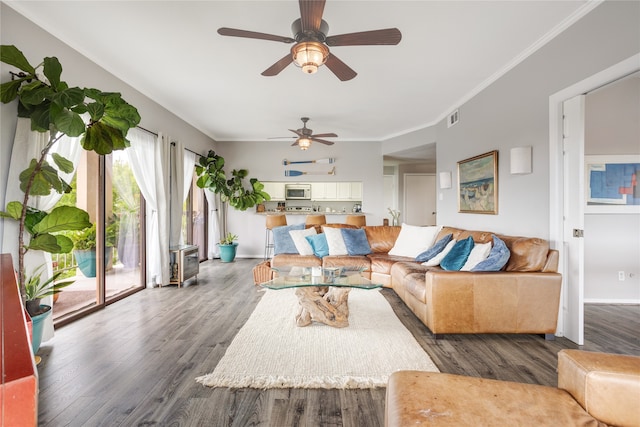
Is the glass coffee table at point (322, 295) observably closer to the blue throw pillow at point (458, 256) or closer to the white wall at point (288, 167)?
the blue throw pillow at point (458, 256)

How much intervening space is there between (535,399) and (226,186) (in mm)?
6408

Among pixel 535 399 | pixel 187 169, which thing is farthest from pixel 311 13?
pixel 187 169

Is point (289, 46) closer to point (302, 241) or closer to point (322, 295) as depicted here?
point (322, 295)

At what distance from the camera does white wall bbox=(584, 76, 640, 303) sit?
12.0 feet

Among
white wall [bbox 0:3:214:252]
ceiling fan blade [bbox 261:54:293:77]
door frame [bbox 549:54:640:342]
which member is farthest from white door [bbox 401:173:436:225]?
ceiling fan blade [bbox 261:54:293:77]

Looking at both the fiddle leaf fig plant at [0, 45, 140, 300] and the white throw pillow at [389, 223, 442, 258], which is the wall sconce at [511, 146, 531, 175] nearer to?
the white throw pillow at [389, 223, 442, 258]

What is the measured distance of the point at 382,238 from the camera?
16.9 ft

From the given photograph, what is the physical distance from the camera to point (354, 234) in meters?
4.96

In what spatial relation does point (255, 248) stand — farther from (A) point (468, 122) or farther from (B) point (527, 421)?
(B) point (527, 421)

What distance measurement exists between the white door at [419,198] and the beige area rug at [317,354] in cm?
641

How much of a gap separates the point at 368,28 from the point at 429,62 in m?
1.05

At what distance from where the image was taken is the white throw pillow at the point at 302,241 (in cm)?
476

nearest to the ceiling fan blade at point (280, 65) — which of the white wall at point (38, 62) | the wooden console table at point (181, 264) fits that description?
the white wall at point (38, 62)

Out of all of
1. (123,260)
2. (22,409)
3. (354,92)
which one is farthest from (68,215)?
(354,92)
